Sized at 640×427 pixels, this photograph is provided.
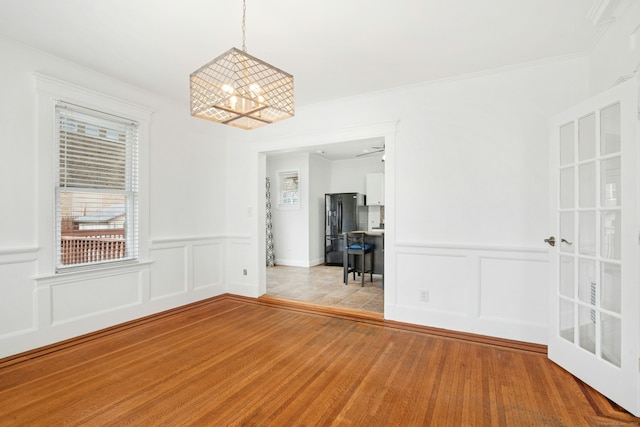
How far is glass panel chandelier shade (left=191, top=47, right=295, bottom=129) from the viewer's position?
178 centimetres

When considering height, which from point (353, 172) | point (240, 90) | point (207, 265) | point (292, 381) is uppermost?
point (353, 172)

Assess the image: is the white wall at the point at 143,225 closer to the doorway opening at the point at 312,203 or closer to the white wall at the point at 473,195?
the doorway opening at the point at 312,203

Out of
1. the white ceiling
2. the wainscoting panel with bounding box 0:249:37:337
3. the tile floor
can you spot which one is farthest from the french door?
the wainscoting panel with bounding box 0:249:37:337

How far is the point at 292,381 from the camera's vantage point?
7.48 ft

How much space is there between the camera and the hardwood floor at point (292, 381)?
6.17ft

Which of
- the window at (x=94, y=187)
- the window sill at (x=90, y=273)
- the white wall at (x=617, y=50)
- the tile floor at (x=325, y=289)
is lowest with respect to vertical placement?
the tile floor at (x=325, y=289)

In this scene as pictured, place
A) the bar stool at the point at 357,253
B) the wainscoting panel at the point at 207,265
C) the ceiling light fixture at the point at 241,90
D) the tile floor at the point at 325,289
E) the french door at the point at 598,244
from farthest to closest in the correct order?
1. the bar stool at the point at 357,253
2. the wainscoting panel at the point at 207,265
3. the tile floor at the point at 325,289
4. the french door at the point at 598,244
5. the ceiling light fixture at the point at 241,90

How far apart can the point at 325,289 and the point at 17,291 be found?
3635 millimetres

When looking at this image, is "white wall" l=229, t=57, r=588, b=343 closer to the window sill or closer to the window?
the window

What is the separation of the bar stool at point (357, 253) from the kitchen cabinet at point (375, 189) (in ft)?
6.32

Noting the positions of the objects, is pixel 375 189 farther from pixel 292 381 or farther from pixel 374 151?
pixel 292 381

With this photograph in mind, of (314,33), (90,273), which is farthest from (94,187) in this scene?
(314,33)

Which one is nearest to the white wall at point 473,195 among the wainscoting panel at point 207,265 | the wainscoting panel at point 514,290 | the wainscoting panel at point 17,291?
the wainscoting panel at point 514,290

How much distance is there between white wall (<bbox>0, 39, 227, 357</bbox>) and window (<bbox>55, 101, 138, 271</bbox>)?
130 mm
